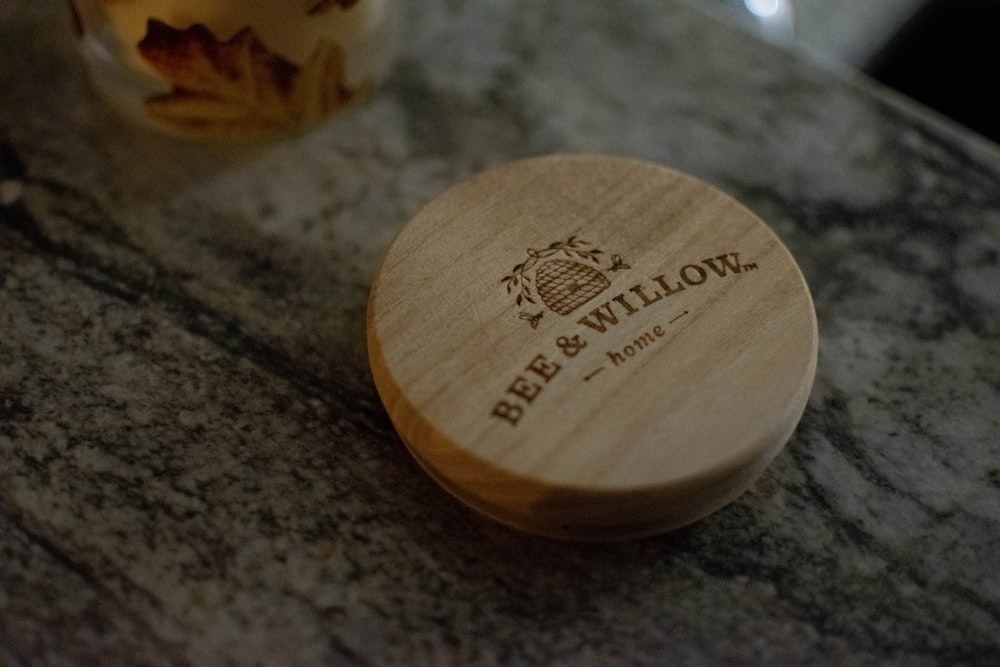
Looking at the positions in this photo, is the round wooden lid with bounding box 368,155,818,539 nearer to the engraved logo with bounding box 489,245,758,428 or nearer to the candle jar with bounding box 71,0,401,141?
the engraved logo with bounding box 489,245,758,428

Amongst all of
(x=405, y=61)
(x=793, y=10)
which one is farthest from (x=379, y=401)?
(x=793, y=10)

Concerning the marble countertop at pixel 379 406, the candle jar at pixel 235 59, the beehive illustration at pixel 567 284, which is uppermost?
the candle jar at pixel 235 59

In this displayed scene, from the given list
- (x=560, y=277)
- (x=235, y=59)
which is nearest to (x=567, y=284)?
(x=560, y=277)

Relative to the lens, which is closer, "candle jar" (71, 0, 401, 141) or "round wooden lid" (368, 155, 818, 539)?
"round wooden lid" (368, 155, 818, 539)

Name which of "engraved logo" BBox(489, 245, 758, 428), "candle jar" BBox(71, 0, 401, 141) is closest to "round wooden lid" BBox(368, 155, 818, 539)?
"engraved logo" BBox(489, 245, 758, 428)

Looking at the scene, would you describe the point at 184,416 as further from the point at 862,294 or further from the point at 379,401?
the point at 862,294

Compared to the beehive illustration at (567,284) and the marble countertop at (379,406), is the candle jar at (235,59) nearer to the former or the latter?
the marble countertop at (379,406)

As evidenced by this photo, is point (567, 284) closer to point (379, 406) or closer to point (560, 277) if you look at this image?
point (560, 277)

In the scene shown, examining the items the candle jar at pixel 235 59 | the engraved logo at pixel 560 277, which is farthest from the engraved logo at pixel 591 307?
the candle jar at pixel 235 59
